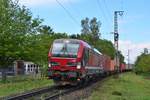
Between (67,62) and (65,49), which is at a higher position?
(65,49)

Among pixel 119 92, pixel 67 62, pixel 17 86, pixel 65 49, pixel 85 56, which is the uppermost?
pixel 65 49

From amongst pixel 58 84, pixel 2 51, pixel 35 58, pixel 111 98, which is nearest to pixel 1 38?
pixel 2 51

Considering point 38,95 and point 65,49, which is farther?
point 65,49

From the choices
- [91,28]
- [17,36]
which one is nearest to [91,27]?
[91,28]

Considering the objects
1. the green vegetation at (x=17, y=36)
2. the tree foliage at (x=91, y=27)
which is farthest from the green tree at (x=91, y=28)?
the green vegetation at (x=17, y=36)

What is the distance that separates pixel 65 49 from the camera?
107 ft

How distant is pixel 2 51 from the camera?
149 feet

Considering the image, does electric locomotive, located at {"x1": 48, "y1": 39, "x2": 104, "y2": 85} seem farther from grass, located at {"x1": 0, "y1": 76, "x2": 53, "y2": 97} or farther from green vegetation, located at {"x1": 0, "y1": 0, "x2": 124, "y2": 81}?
green vegetation, located at {"x1": 0, "y1": 0, "x2": 124, "y2": 81}

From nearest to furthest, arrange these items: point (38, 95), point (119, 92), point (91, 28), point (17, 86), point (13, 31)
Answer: point (38, 95) → point (119, 92) → point (17, 86) → point (13, 31) → point (91, 28)

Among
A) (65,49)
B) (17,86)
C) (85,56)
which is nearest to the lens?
(65,49)

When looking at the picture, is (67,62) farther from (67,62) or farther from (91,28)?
(91,28)

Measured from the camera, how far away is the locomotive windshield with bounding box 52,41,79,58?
3244 cm

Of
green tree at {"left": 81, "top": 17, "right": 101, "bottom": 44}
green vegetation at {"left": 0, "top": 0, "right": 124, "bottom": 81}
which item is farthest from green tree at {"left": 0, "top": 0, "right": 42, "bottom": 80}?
green tree at {"left": 81, "top": 17, "right": 101, "bottom": 44}

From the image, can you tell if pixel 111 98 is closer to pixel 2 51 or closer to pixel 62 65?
pixel 62 65
